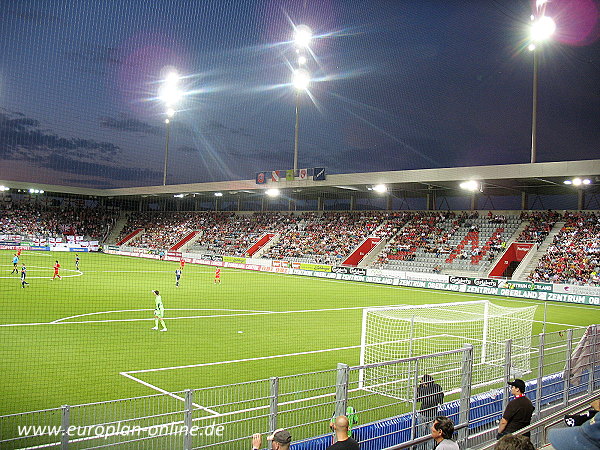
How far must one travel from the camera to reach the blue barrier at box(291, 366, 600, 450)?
6.45m

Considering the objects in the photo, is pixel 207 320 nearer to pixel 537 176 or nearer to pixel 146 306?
pixel 146 306

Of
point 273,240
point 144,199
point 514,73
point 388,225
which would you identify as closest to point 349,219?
point 388,225

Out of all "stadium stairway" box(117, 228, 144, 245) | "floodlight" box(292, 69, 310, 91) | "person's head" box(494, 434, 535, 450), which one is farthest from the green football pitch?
"stadium stairway" box(117, 228, 144, 245)

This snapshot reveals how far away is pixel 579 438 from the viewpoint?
117 inches

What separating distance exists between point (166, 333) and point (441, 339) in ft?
28.8

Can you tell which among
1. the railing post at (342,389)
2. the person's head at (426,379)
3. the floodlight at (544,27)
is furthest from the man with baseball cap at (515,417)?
the floodlight at (544,27)

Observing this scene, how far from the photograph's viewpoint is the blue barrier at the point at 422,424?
21.1ft

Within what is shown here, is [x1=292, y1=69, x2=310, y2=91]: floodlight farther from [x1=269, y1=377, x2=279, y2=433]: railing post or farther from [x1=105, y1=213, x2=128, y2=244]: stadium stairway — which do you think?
[x1=105, y1=213, x2=128, y2=244]: stadium stairway

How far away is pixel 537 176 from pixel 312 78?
20.6 metres

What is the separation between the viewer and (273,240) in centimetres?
5247

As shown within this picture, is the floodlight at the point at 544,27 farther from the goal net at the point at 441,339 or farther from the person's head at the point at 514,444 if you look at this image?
the person's head at the point at 514,444

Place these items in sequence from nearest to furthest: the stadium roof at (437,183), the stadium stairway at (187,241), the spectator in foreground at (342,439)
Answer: the spectator in foreground at (342,439)
the stadium roof at (437,183)
the stadium stairway at (187,241)

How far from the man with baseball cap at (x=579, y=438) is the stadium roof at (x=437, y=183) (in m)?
32.2

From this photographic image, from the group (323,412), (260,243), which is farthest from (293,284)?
(323,412)
